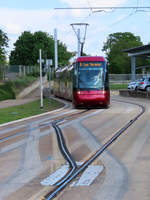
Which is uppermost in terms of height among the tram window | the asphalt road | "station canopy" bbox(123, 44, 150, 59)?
"station canopy" bbox(123, 44, 150, 59)

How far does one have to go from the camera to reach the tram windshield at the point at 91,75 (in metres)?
22.7

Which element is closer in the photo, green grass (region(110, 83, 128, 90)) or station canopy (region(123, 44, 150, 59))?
station canopy (region(123, 44, 150, 59))

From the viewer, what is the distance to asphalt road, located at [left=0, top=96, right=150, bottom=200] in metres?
5.83

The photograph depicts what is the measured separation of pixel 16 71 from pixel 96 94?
124ft

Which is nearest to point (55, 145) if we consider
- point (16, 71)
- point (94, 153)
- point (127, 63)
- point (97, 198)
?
point (94, 153)

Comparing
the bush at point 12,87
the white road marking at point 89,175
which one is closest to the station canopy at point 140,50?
the bush at point 12,87

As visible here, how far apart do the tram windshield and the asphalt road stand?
865 centimetres

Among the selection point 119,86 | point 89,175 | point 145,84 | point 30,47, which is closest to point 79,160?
point 89,175

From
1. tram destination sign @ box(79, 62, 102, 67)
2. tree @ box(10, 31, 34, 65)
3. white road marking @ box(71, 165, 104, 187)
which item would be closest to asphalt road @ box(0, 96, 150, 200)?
white road marking @ box(71, 165, 104, 187)

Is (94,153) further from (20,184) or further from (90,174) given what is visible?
(20,184)

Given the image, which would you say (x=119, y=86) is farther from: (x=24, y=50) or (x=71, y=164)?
(x=71, y=164)

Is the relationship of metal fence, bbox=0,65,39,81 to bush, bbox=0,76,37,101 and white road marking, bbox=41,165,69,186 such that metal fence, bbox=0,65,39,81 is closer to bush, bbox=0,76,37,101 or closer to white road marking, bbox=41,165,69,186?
bush, bbox=0,76,37,101

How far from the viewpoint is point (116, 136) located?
11297 mm

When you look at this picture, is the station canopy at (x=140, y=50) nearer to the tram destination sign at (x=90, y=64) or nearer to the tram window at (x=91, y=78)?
the tram destination sign at (x=90, y=64)
